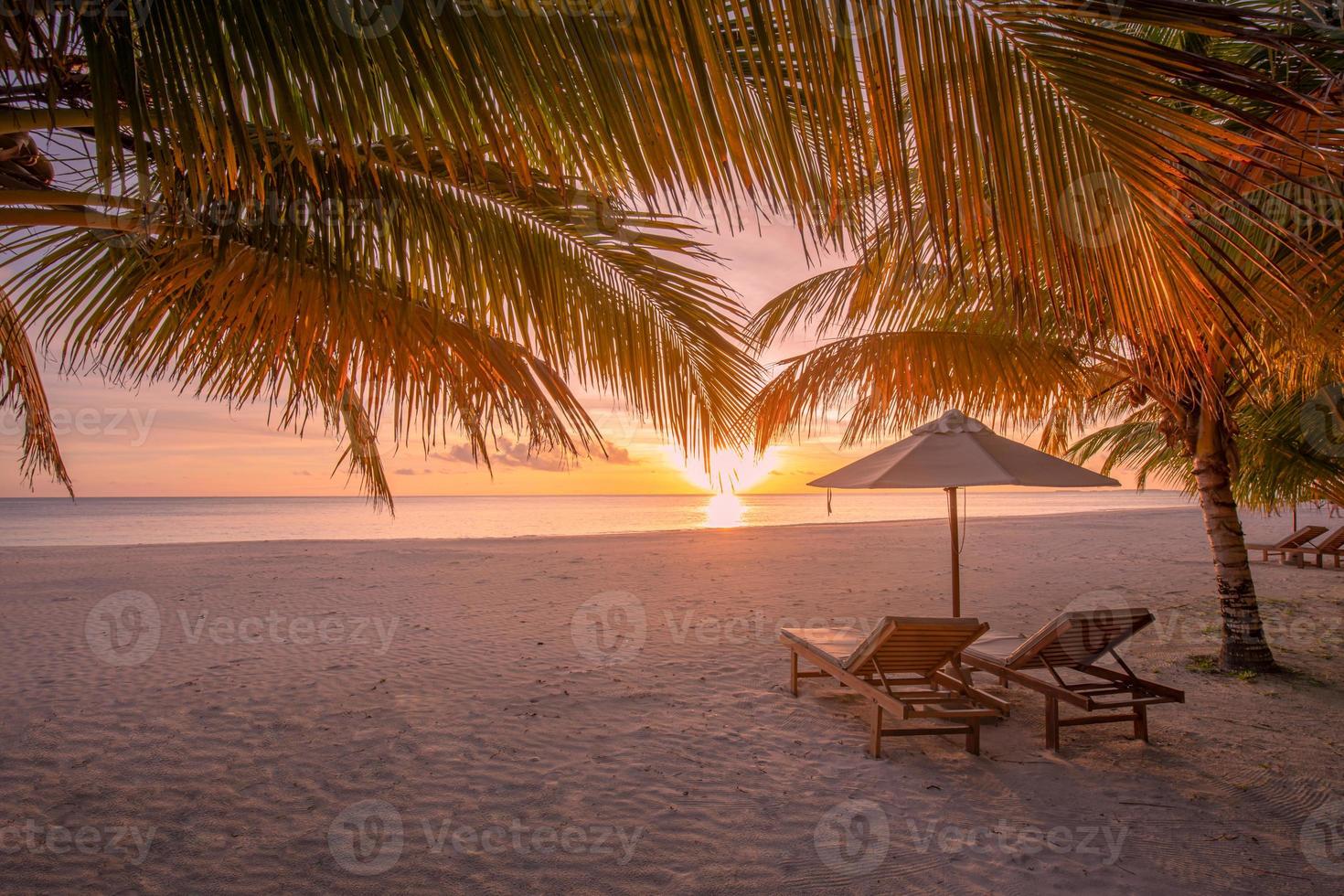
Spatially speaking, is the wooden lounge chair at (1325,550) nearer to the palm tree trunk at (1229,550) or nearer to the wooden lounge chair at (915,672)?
the palm tree trunk at (1229,550)

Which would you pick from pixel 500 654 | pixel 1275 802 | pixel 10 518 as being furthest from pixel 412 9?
pixel 10 518

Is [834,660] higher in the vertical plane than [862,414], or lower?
lower

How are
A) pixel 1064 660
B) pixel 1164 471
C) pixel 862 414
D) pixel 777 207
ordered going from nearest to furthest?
pixel 777 207 < pixel 1064 660 < pixel 862 414 < pixel 1164 471

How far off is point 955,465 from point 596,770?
3.31m

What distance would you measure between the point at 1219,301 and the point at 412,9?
5.38 ft

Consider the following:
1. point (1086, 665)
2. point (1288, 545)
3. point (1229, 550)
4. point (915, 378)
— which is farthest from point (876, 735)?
point (1288, 545)

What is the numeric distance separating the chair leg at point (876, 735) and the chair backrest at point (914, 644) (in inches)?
11.5

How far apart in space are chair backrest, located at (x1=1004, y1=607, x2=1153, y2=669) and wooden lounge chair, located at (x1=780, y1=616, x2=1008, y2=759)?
0.39 m

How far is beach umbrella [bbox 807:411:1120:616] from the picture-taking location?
16.3ft

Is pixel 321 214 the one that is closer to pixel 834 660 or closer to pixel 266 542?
pixel 834 660

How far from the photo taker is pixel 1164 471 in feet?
39.2

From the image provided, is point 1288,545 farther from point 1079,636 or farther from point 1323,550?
point 1079,636

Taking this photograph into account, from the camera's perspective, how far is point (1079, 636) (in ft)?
14.1

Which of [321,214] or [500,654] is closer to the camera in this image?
[321,214]
